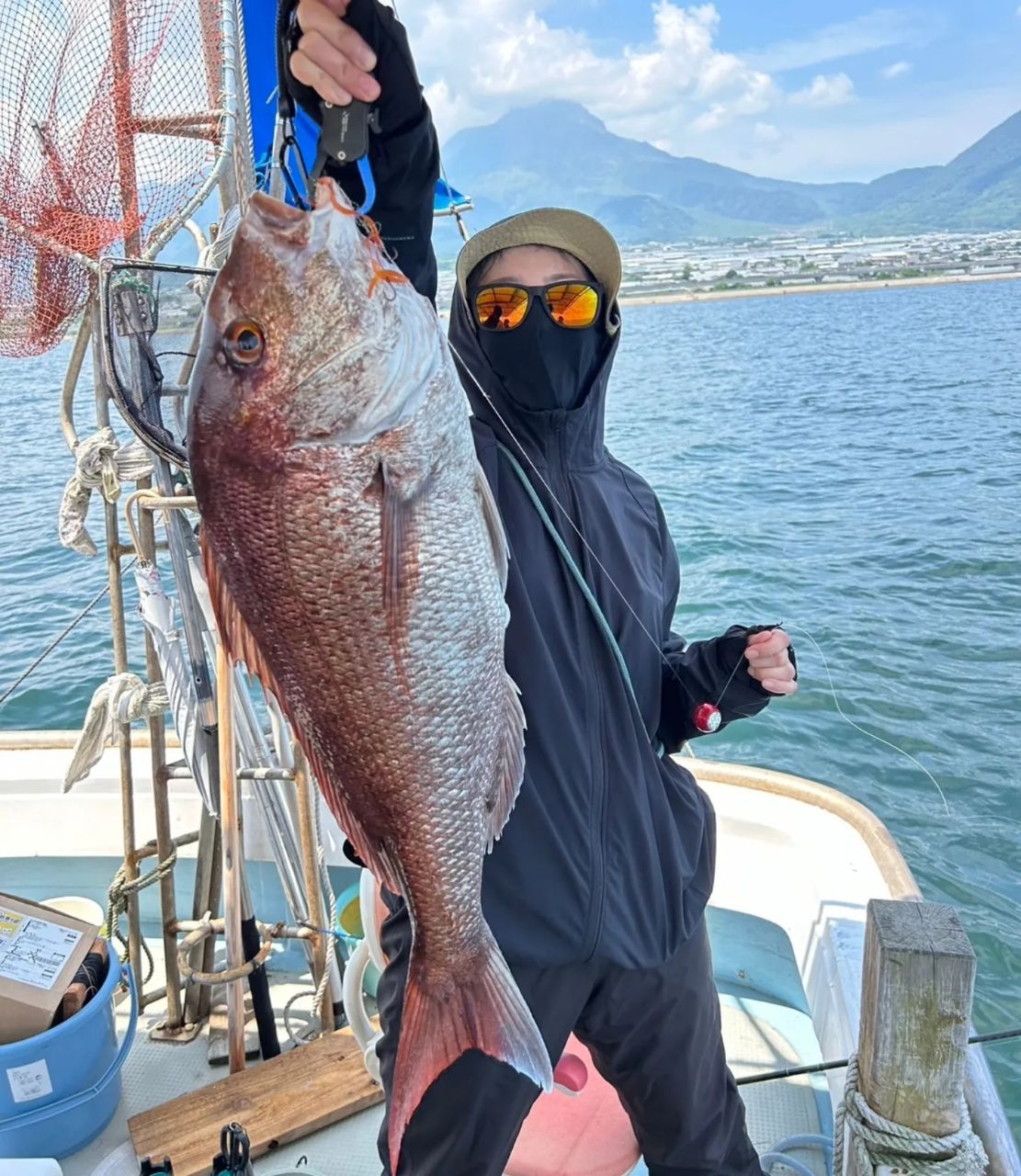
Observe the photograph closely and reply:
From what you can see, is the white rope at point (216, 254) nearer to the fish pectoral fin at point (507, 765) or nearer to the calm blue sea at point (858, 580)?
the fish pectoral fin at point (507, 765)

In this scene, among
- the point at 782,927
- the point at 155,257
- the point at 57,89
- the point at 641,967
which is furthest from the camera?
the point at 782,927

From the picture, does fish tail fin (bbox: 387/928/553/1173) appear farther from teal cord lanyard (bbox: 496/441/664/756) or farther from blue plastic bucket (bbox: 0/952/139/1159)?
blue plastic bucket (bbox: 0/952/139/1159)

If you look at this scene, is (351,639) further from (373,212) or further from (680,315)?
(680,315)

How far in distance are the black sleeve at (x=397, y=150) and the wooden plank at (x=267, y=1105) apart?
2431mm

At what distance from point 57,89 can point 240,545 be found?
235cm

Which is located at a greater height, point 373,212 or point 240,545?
point 373,212

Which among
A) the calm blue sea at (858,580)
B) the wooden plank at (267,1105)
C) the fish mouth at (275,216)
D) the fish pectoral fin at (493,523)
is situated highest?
the fish mouth at (275,216)

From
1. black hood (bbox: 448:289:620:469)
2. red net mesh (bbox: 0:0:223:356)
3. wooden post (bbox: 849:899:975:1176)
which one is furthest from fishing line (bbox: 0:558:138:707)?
wooden post (bbox: 849:899:975:1176)

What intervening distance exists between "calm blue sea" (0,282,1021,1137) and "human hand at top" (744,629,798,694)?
10.2ft

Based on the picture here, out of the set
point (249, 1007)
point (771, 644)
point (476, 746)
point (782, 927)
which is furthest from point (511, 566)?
point (249, 1007)

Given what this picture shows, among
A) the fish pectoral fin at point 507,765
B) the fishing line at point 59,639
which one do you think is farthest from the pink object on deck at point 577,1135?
the fishing line at point 59,639

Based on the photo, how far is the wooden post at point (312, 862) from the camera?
108 inches

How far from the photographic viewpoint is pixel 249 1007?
3264 millimetres

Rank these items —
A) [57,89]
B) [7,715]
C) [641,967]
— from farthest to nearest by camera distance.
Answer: [7,715] < [57,89] < [641,967]
